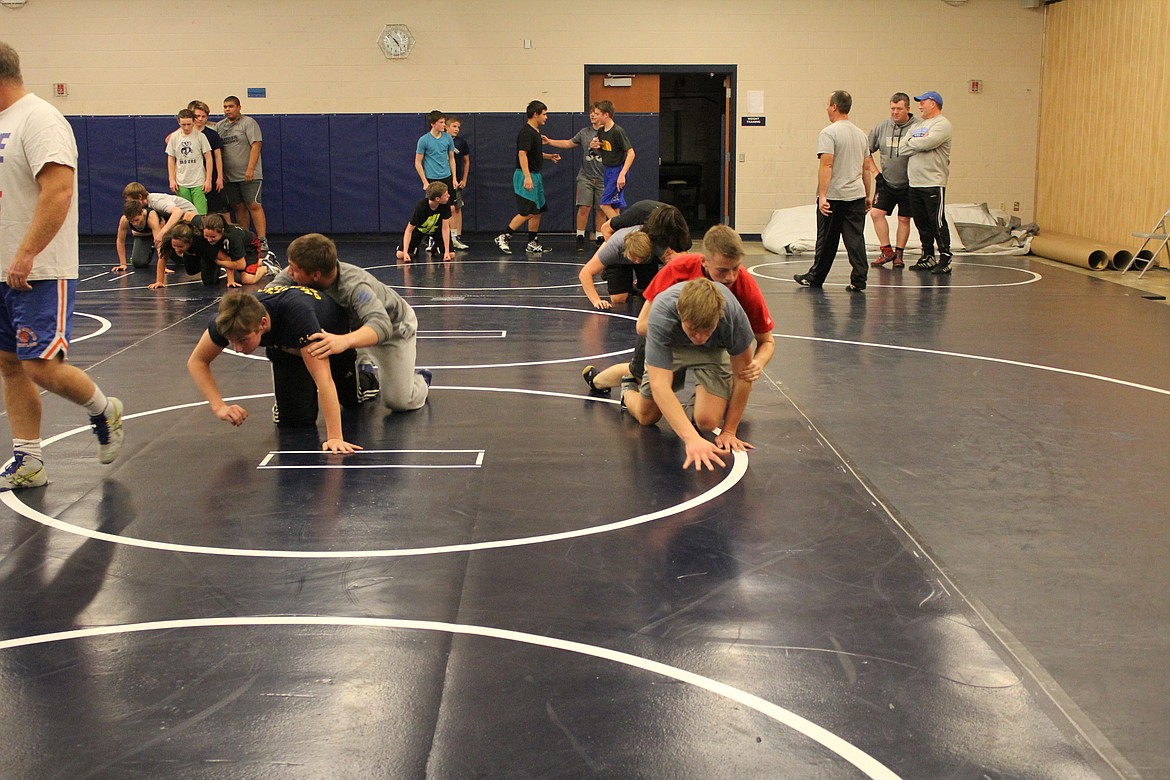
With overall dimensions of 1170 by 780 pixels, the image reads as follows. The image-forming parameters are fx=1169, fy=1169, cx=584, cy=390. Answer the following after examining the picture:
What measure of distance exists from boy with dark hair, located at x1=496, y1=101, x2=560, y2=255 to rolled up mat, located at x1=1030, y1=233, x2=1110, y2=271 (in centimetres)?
598

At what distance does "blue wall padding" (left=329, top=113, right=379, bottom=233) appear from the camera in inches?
623

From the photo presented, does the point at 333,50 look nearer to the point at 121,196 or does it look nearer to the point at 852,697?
the point at 121,196

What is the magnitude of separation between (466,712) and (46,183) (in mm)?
2805

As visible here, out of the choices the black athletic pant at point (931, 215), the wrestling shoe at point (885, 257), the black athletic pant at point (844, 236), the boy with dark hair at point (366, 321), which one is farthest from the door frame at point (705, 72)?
the boy with dark hair at point (366, 321)

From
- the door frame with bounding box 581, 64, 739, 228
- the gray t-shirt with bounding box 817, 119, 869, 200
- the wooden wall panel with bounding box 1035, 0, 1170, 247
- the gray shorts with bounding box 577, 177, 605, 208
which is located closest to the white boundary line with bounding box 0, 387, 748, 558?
the gray t-shirt with bounding box 817, 119, 869, 200

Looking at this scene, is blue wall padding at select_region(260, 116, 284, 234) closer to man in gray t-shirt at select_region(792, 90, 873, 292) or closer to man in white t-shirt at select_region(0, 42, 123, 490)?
man in gray t-shirt at select_region(792, 90, 873, 292)

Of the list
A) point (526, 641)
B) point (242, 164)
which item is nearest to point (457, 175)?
point (242, 164)

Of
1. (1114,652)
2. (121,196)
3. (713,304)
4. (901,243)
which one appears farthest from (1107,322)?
(121,196)

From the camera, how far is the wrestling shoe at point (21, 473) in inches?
184

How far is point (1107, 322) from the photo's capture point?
28.8 feet

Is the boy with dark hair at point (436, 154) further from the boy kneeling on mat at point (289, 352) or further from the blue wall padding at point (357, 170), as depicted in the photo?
the boy kneeling on mat at point (289, 352)

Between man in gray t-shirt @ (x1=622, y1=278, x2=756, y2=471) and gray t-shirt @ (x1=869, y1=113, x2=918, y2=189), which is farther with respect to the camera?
gray t-shirt @ (x1=869, y1=113, x2=918, y2=189)

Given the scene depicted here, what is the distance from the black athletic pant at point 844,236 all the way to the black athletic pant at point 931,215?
1459mm

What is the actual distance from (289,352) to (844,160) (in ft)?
21.6
